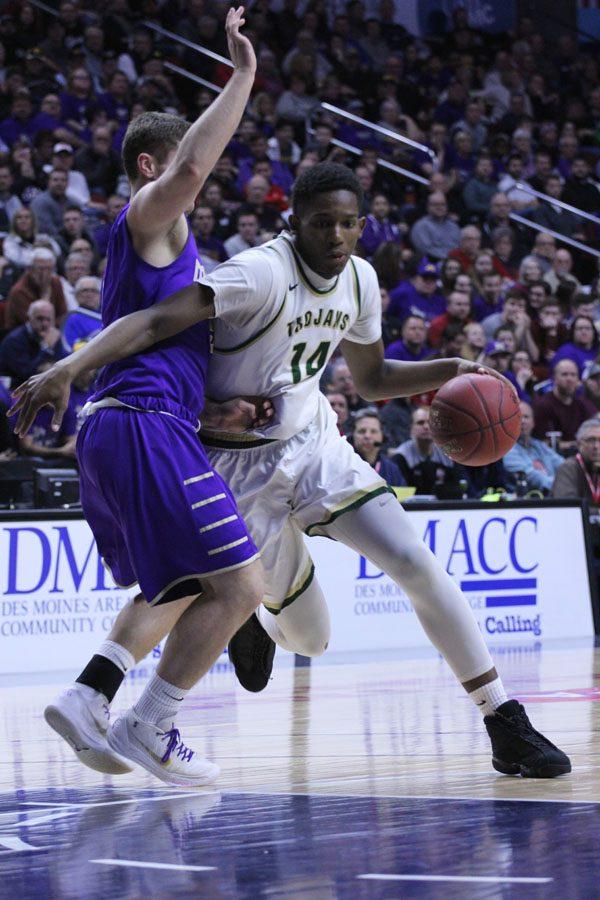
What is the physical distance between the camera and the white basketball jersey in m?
4.08

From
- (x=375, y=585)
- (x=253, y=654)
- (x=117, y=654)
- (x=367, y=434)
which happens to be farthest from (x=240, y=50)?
(x=367, y=434)

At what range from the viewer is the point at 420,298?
13.4 m

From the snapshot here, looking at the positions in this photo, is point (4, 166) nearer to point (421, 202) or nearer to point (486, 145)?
point (421, 202)

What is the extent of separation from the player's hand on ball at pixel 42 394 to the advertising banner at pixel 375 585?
14.9ft

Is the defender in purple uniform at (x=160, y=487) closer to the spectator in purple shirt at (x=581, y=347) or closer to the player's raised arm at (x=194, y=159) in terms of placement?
the player's raised arm at (x=194, y=159)

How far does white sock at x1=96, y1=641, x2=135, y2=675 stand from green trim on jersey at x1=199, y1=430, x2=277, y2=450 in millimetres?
758

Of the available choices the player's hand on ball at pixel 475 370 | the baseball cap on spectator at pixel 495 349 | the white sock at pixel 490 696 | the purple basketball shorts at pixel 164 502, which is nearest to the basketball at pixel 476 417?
the player's hand on ball at pixel 475 370

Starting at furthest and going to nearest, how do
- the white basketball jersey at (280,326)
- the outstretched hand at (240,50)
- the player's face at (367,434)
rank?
the player's face at (367,434)
the white basketball jersey at (280,326)
the outstretched hand at (240,50)

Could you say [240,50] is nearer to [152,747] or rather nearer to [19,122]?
[152,747]

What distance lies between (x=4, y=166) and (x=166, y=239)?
8.79 metres

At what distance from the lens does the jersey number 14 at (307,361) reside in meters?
4.29

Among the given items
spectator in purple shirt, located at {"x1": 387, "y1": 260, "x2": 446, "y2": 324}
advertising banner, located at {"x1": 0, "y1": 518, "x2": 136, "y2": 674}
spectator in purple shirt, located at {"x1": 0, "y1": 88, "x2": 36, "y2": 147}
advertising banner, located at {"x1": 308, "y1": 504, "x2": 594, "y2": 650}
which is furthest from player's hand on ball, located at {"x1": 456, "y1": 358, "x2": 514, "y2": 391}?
spectator in purple shirt, located at {"x1": 0, "y1": 88, "x2": 36, "y2": 147}

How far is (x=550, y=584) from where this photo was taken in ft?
32.3

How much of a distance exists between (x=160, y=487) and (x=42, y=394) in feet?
1.24
